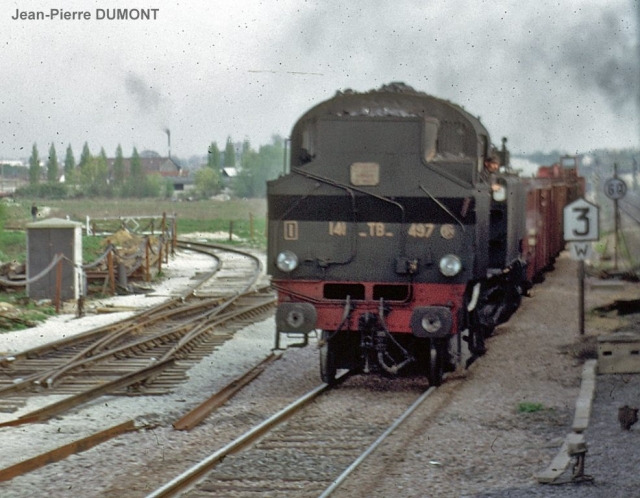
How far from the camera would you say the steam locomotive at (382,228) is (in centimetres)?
1159

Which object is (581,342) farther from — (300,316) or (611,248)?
(611,248)

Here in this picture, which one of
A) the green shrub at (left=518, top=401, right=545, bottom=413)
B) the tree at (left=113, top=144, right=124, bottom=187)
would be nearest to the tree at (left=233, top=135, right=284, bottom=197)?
the tree at (left=113, top=144, right=124, bottom=187)

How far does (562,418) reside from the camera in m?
10.7

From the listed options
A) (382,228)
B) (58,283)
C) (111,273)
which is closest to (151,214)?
(111,273)

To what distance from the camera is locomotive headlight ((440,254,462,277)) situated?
11.5 m

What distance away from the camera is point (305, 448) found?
936 centimetres

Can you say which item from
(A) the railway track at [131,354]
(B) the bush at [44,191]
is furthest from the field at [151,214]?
(A) the railway track at [131,354]

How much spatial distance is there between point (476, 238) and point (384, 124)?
162 cm

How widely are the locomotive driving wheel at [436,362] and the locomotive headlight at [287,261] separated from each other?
69.9 inches

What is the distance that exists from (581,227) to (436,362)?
17.4ft

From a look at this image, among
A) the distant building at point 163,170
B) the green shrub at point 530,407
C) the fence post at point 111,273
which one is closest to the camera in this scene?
the green shrub at point 530,407

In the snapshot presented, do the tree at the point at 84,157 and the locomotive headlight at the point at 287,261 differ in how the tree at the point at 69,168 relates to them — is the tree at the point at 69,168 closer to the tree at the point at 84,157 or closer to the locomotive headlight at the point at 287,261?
the tree at the point at 84,157

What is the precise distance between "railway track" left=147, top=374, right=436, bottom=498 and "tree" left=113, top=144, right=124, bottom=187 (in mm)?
44481

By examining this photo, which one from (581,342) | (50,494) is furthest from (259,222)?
(50,494)
